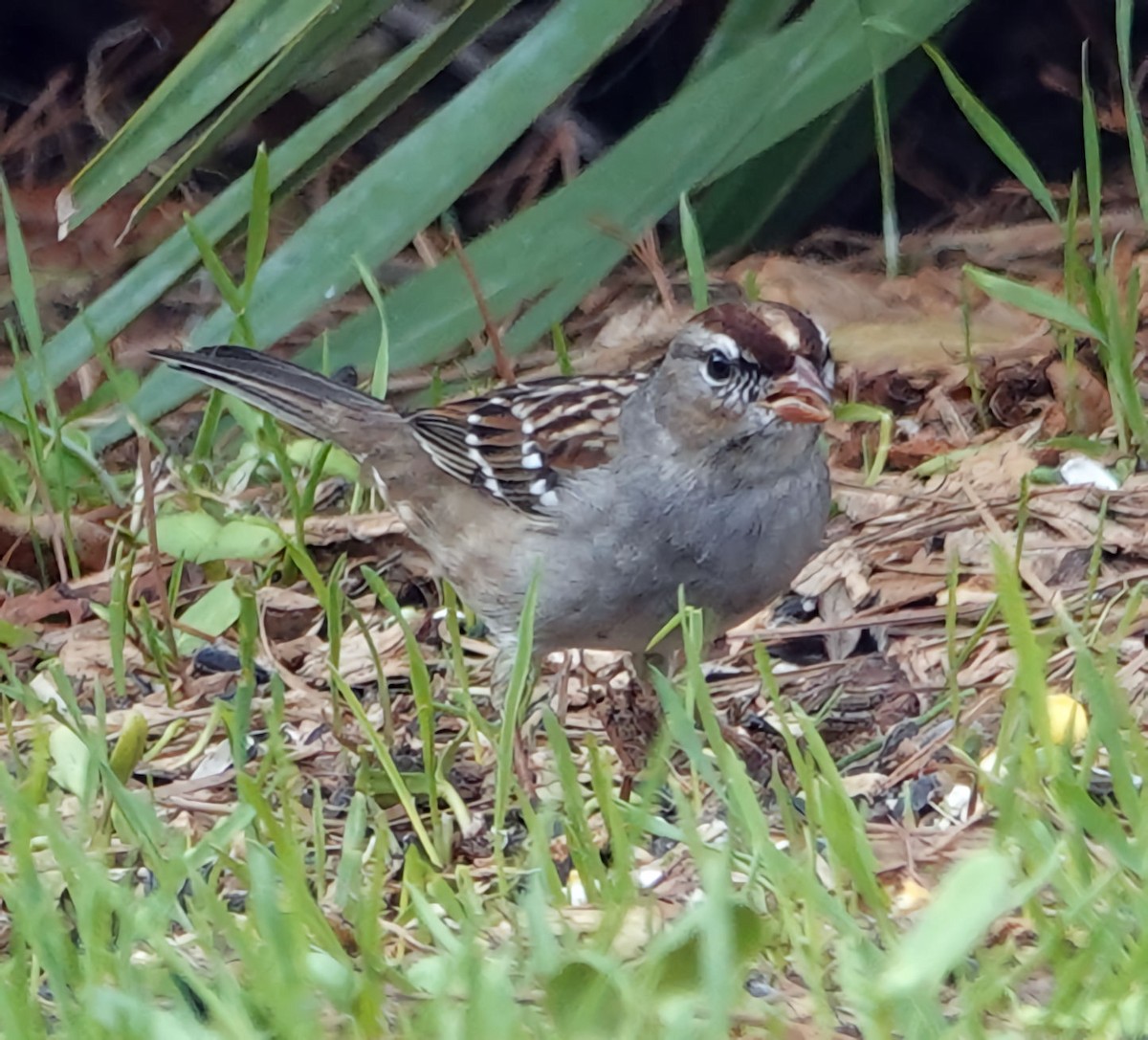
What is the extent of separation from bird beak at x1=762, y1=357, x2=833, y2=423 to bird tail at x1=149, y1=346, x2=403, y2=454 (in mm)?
1124

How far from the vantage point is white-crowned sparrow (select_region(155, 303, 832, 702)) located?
3092 millimetres

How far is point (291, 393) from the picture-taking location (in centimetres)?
395

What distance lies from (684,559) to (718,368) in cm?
29

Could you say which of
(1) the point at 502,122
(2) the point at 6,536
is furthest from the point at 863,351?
(2) the point at 6,536

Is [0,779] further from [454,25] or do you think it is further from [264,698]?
[454,25]

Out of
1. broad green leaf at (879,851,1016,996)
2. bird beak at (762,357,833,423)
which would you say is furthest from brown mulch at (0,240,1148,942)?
broad green leaf at (879,851,1016,996)

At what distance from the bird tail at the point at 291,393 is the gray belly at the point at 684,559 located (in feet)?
3.00

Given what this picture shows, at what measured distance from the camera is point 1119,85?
564 cm

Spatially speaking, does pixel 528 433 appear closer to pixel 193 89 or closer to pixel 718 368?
pixel 718 368

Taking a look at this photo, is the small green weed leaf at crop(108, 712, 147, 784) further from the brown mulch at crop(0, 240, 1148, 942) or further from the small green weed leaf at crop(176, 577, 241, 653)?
the small green weed leaf at crop(176, 577, 241, 653)

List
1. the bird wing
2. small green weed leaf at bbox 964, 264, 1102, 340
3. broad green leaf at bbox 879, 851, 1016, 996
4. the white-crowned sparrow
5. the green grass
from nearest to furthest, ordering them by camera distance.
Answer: broad green leaf at bbox 879, 851, 1016, 996 → the green grass → the white-crowned sparrow → the bird wing → small green weed leaf at bbox 964, 264, 1102, 340

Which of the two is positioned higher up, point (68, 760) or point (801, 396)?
point (801, 396)

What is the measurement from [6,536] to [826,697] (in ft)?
5.76

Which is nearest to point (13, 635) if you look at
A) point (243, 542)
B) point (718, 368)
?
point (243, 542)
